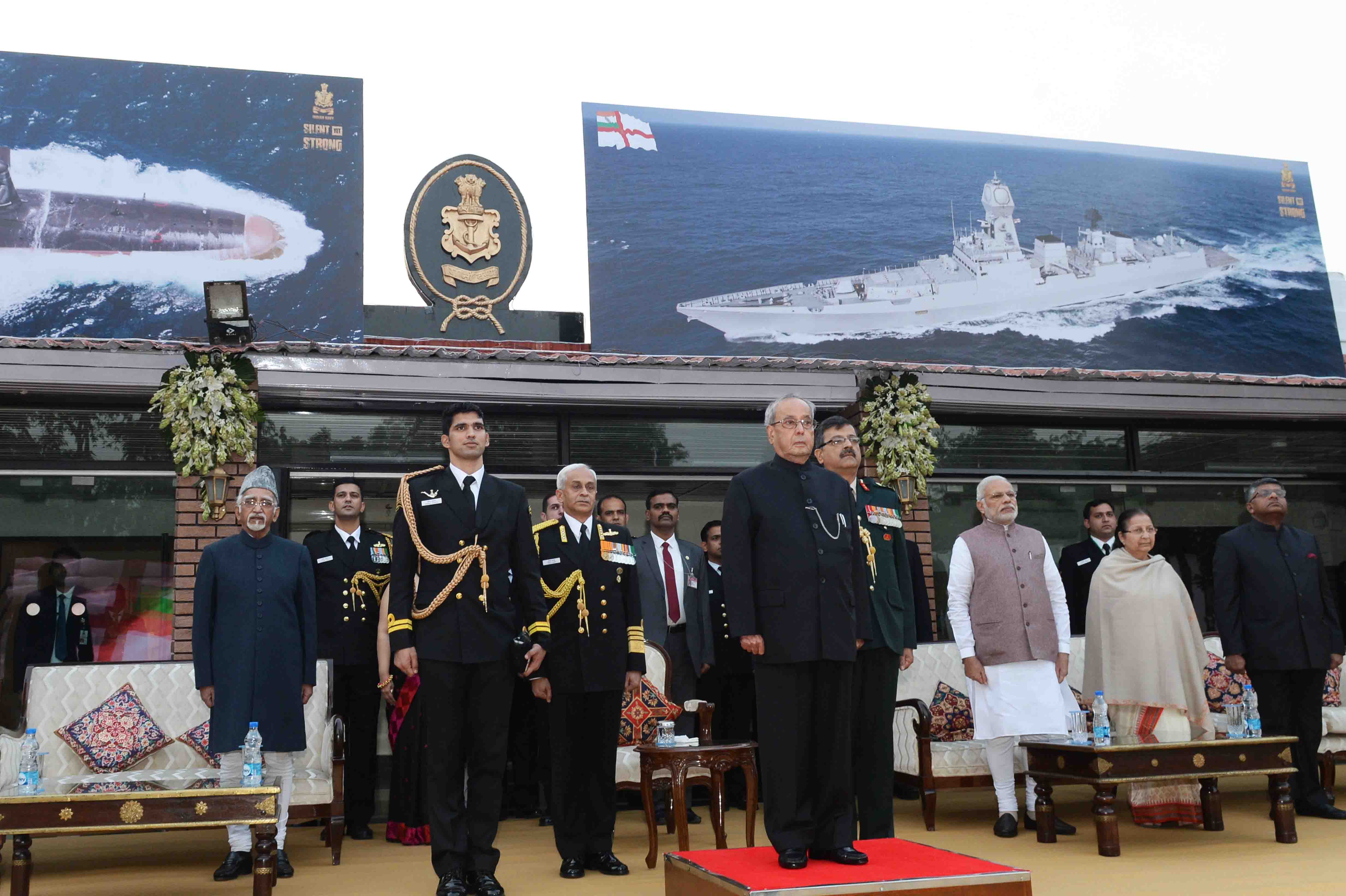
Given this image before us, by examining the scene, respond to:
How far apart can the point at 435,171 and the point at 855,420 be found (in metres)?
3.87

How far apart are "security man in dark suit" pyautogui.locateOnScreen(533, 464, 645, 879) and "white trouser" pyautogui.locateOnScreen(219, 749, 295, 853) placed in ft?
4.02

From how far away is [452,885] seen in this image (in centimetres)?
423

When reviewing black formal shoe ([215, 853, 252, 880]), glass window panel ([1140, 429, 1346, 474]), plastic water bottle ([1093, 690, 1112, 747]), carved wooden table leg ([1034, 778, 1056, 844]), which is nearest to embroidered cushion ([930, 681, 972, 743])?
carved wooden table leg ([1034, 778, 1056, 844])

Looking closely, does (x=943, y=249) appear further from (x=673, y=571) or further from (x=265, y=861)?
(x=265, y=861)

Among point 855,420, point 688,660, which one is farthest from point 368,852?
point 855,420

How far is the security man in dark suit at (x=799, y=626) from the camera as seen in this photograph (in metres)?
3.73

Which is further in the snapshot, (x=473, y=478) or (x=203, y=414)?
(x=203, y=414)

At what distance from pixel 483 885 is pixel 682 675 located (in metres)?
2.78

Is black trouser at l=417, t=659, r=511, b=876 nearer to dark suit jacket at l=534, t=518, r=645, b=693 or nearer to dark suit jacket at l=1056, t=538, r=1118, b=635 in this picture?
dark suit jacket at l=534, t=518, r=645, b=693

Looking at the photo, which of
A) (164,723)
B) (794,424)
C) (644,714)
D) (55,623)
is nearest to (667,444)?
(644,714)

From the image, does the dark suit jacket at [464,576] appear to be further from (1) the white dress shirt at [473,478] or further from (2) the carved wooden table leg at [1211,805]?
(2) the carved wooden table leg at [1211,805]

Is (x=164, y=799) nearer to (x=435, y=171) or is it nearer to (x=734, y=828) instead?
(x=734, y=828)

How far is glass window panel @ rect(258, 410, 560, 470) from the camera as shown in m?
7.98

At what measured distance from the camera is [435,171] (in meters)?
8.98
